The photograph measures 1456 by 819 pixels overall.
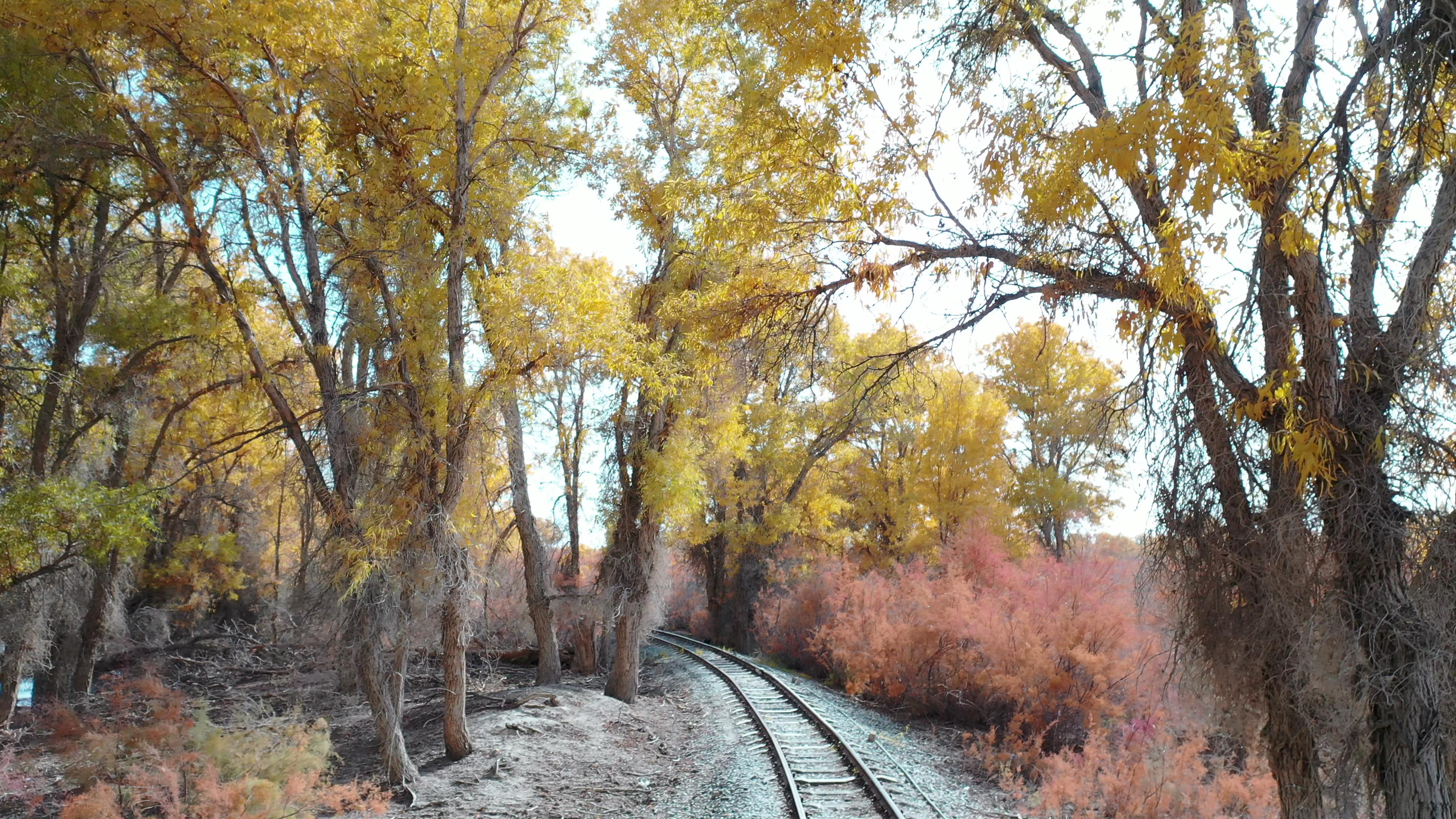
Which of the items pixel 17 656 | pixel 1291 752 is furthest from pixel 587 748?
pixel 17 656

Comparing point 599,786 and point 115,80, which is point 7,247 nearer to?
point 115,80

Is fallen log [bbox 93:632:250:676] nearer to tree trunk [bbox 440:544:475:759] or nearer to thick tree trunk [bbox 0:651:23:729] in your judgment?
thick tree trunk [bbox 0:651:23:729]

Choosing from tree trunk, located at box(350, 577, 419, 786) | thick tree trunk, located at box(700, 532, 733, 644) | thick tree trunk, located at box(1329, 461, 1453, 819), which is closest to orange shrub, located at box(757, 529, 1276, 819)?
thick tree trunk, located at box(1329, 461, 1453, 819)

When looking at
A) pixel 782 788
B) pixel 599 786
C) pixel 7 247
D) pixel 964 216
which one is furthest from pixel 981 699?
pixel 7 247

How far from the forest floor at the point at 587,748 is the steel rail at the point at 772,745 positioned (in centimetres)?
17

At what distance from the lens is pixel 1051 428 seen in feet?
98.5

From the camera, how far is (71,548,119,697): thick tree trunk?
15336mm

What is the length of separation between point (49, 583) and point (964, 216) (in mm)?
14836

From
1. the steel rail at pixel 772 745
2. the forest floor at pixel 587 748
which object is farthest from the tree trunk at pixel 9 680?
the steel rail at pixel 772 745

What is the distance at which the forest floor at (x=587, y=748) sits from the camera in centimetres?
914

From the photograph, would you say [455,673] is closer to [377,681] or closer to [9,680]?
[377,681]

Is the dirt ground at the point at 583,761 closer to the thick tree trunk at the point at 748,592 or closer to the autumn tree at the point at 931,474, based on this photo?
the thick tree trunk at the point at 748,592

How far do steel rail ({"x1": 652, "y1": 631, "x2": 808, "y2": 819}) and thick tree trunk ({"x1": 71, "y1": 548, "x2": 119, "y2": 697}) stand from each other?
1223 cm

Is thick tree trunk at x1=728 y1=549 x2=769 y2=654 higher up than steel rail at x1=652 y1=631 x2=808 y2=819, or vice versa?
thick tree trunk at x1=728 y1=549 x2=769 y2=654
